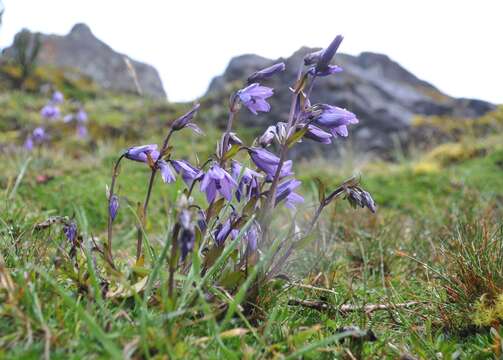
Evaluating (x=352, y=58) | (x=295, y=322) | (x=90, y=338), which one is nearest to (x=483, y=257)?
(x=295, y=322)

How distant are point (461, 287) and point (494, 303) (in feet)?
0.42

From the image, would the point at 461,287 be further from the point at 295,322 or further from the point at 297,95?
the point at 297,95

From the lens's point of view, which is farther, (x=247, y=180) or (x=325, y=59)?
(x=247, y=180)

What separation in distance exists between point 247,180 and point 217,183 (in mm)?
207

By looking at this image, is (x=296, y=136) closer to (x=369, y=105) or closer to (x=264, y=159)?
(x=264, y=159)

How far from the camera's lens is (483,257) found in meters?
1.92

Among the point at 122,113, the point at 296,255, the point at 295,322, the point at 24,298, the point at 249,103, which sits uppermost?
the point at 249,103

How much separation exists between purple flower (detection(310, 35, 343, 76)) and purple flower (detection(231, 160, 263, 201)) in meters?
0.48

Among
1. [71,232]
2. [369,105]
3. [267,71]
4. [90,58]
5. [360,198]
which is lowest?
[90,58]

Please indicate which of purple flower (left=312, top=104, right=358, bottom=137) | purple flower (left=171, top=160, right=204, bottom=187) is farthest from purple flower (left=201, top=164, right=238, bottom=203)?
purple flower (left=312, top=104, right=358, bottom=137)

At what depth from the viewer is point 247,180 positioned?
194cm

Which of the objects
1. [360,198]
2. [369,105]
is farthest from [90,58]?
[360,198]

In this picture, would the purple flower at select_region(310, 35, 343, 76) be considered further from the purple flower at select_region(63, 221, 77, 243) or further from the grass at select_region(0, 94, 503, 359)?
the purple flower at select_region(63, 221, 77, 243)

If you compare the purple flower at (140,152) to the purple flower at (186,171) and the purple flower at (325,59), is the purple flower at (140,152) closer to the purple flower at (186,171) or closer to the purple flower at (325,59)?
the purple flower at (186,171)
